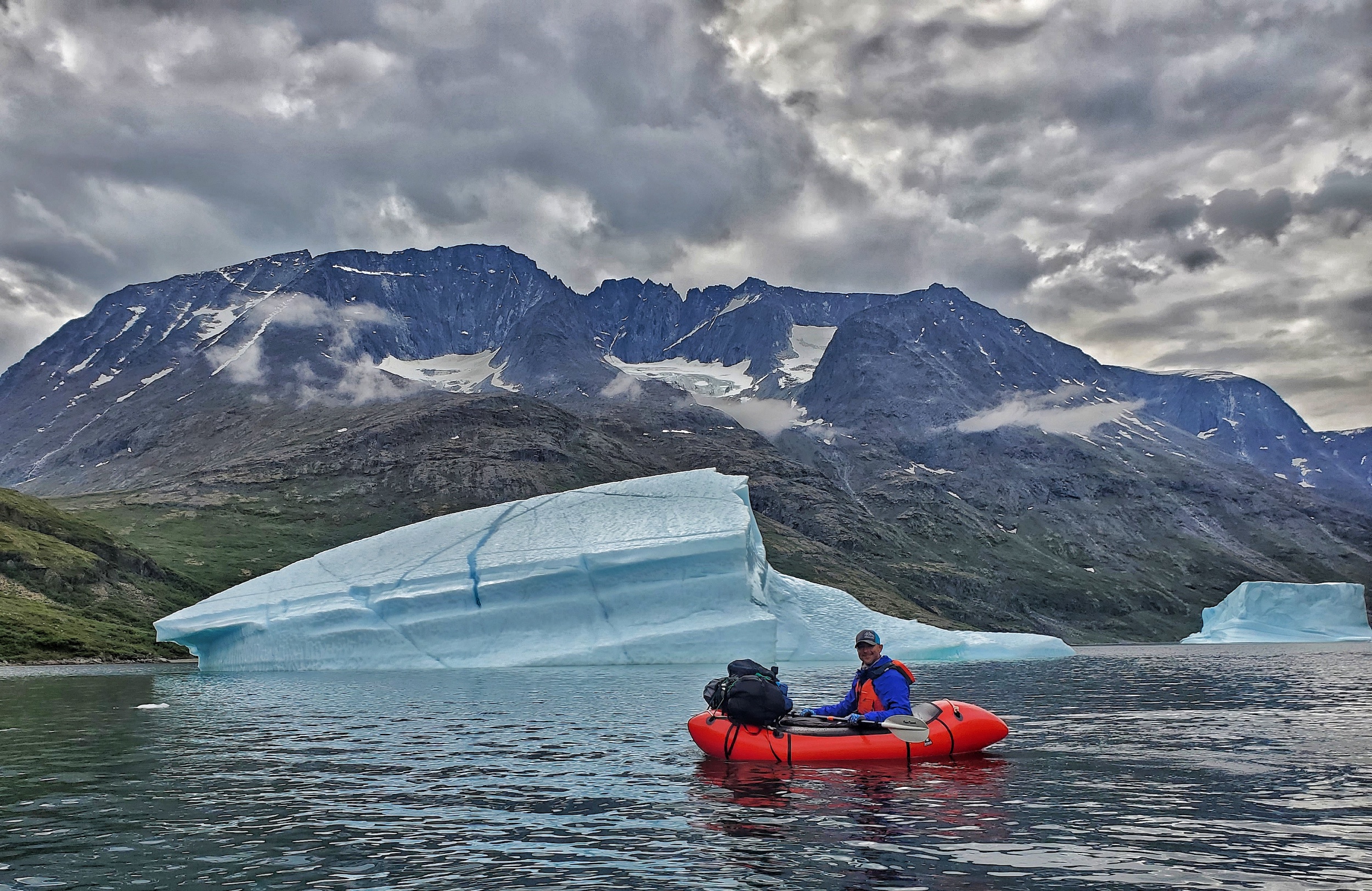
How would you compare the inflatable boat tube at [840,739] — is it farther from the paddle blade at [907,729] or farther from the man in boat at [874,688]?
→ the man in boat at [874,688]

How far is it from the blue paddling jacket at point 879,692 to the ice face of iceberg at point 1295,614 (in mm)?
147876

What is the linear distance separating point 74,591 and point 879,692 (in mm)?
129560

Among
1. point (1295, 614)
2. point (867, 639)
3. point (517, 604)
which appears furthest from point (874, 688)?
point (1295, 614)

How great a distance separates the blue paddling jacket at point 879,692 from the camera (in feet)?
70.2

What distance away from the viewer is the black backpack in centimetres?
2069

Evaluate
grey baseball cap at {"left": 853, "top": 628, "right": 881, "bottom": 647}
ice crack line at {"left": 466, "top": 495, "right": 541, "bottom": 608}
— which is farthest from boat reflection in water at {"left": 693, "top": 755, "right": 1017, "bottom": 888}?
ice crack line at {"left": 466, "top": 495, "right": 541, "bottom": 608}

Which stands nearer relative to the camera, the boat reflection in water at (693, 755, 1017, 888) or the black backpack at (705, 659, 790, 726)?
the boat reflection in water at (693, 755, 1017, 888)

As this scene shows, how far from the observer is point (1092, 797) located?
1702 centimetres

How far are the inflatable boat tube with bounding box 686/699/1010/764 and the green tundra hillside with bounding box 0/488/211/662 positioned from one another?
91.7m

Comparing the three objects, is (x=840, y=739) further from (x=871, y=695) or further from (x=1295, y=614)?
(x=1295, y=614)

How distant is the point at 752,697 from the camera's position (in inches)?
818

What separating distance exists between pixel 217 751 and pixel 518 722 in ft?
28.7

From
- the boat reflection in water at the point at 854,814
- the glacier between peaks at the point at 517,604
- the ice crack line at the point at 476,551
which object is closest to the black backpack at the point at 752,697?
the boat reflection in water at the point at 854,814

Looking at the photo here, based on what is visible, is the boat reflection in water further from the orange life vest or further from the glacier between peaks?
the glacier between peaks
